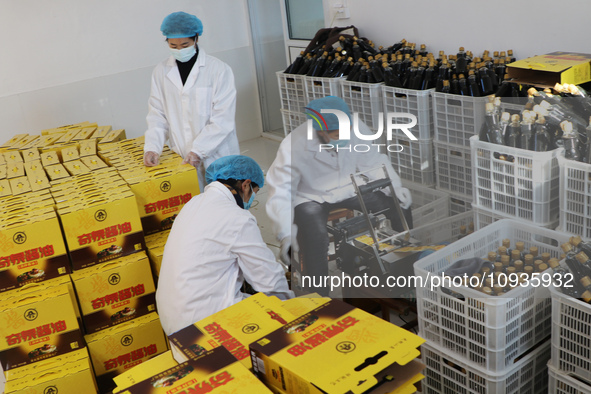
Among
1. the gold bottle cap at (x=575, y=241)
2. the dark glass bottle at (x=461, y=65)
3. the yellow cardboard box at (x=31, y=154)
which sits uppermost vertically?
the dark glass bottle at (x=461, y=65)

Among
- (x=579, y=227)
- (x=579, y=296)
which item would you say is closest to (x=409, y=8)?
(x=579, y=227)

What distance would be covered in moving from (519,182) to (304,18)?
4412mm

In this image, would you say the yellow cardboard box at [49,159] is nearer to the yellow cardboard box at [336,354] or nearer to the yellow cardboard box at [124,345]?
the yellow cardboard box at [124,345]

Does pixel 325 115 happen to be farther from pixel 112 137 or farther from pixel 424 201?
pixel 112 137

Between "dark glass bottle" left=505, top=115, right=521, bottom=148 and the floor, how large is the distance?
40.5 inches

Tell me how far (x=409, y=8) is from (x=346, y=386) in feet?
12.9

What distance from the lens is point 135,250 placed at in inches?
111

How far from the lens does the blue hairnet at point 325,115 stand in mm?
1447

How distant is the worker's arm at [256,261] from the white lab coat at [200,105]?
130 cm

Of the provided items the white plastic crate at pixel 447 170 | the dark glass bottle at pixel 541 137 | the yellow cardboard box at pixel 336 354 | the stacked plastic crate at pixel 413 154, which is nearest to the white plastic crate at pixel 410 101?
the dark glass bottle at pixel 541 137

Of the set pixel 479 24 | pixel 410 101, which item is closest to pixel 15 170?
pixel 410 101

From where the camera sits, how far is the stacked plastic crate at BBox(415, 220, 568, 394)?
1.79 metres

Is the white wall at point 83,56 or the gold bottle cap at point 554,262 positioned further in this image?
the white wall at point 83,56

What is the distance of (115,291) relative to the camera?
2.74 m
